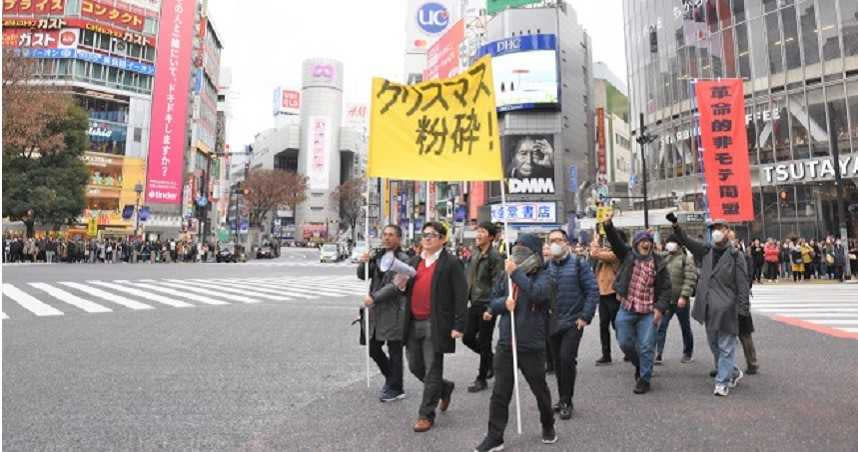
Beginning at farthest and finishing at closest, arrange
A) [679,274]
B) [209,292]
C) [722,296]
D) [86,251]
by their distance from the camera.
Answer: [86,251]
[209,292]
[679,274]
[722,296]

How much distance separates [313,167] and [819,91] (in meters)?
96.2

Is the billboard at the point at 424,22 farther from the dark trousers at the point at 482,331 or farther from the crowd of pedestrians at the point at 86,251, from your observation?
the dark trousers at the point at 482,331

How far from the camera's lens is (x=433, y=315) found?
14.7 feet

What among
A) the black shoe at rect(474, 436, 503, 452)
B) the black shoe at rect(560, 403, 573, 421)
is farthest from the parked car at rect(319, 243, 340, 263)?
the black shoe at rect(474, 436, 503, 452)

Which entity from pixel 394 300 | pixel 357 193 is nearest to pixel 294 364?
pixel 394 300

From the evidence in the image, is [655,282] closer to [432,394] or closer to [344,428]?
[432,394]

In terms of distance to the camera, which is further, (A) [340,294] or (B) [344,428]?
(A) [340,294]

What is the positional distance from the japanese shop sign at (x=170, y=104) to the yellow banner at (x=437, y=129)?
48.0 meters

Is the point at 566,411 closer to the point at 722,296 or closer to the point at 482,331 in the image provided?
the point at 482,331

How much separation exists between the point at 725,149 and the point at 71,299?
1942 cm

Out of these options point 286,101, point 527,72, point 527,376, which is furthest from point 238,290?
point 286,101

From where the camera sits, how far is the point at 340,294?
656 inches

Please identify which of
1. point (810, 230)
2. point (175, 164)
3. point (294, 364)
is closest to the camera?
point (294, 364)

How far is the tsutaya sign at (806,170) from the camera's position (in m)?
23.4
